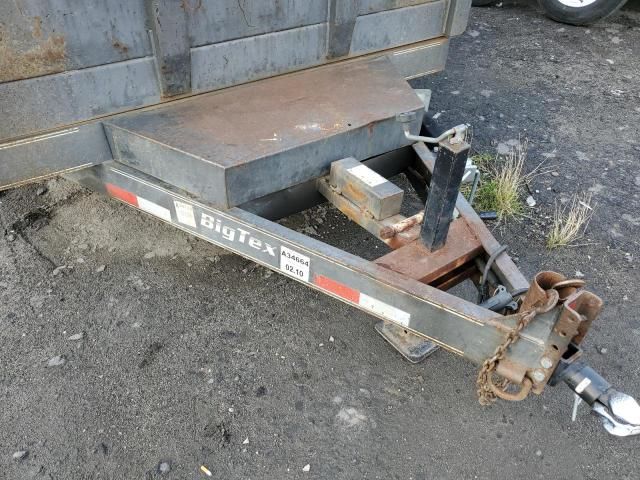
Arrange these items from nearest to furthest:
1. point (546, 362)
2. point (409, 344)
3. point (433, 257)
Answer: point (546, 362)
point (433, 257)
point (409, 344)

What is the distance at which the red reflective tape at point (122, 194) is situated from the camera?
8.77 feet

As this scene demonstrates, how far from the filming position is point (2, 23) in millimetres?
2082

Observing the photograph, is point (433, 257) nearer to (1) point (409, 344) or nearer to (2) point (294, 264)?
(2) point (294, 264)

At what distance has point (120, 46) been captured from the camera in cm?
238

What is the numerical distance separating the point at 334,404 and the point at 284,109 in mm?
1486

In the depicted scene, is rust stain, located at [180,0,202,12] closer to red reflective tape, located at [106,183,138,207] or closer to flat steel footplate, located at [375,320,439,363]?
red reflective tape, located at [106,183,138,207]

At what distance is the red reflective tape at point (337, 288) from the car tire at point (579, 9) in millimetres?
5823

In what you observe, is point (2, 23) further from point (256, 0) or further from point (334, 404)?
point (334, 404)

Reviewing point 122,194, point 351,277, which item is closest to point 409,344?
point 351,277

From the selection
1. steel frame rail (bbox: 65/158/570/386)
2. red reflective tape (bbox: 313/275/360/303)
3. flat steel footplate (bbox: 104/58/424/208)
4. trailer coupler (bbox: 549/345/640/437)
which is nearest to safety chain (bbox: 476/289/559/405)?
steel frame rail (bbox: 65/158/570/386)

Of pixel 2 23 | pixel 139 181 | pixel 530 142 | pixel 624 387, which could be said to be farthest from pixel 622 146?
pixel 2 23

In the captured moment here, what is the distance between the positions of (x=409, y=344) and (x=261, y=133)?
1.33 metres

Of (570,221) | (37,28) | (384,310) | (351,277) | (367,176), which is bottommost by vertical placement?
(570,221)

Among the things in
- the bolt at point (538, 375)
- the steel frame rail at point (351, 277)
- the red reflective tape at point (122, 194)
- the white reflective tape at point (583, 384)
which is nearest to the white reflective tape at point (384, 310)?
the steel frame rail at point (351, 277)
